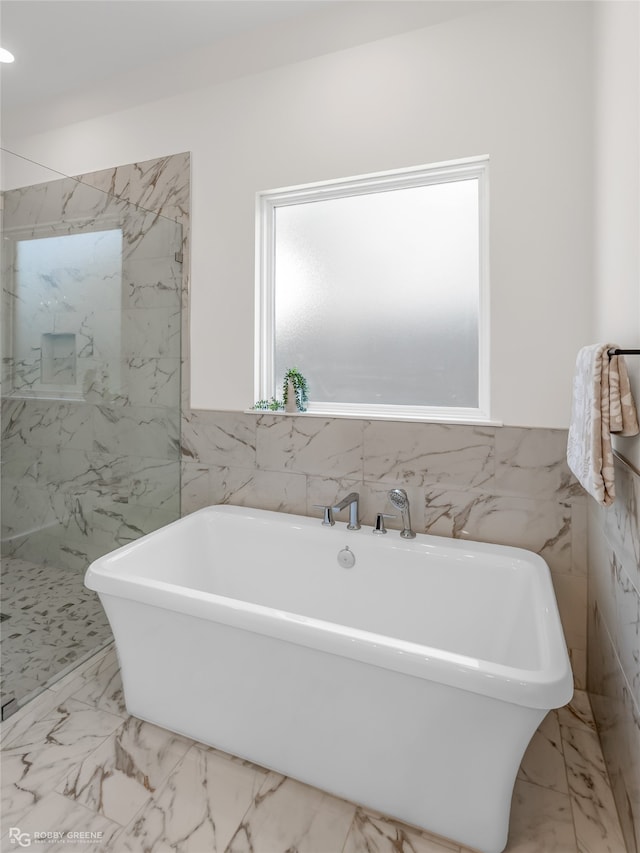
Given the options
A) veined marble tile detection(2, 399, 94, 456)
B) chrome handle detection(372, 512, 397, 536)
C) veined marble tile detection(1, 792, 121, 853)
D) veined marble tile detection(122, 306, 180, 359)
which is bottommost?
veined marble tile detection(1, 792, 121, 853)

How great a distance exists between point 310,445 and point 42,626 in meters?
1.38

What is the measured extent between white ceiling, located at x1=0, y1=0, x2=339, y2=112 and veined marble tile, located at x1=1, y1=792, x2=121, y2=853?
318 cm

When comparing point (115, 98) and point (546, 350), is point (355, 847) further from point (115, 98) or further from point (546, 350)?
point (115, 98)

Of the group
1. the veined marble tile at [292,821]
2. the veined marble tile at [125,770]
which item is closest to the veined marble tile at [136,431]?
the veined marble tile at [125,770]

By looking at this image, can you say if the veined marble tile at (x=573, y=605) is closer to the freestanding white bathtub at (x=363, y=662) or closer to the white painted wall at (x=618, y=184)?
the freestanding white bathtub at (x=363, y=662)

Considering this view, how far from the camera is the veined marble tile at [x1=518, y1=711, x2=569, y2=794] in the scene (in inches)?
56.6

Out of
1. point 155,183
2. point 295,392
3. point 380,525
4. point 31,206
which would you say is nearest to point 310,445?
point 295,392

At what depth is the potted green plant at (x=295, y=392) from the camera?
7.45 ft

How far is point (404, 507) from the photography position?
192 cm

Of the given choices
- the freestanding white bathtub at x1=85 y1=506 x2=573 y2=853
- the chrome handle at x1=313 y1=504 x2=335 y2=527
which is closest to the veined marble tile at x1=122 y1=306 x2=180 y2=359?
the freestanding white bathtub at x1=85 y1=506 x2=573 y2=853

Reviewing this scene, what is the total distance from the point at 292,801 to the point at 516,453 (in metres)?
1.44

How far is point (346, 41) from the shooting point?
2102 mm

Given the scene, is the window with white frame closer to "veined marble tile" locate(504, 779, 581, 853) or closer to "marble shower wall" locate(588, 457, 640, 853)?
"marble shower wall" locate(588, 457, 640, 853)

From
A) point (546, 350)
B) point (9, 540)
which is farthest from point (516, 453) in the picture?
point (9, 540)
